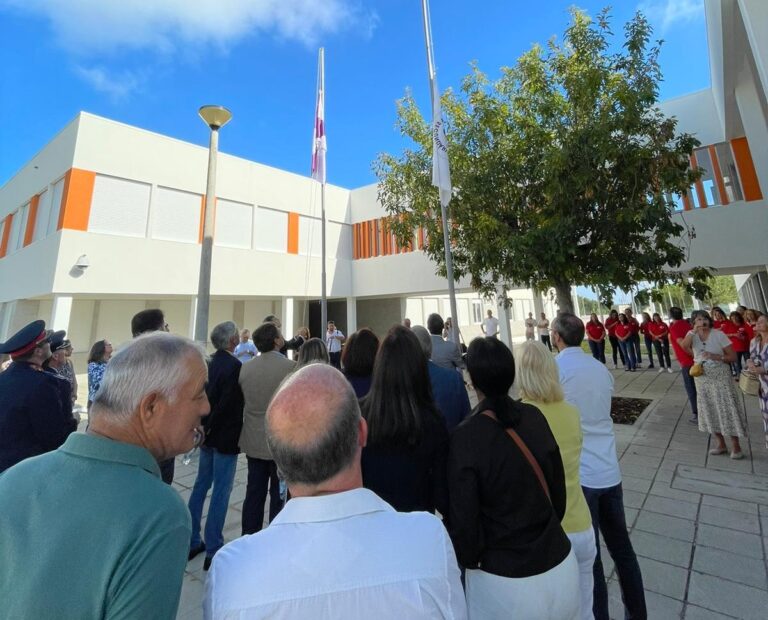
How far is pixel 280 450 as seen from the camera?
91 cm

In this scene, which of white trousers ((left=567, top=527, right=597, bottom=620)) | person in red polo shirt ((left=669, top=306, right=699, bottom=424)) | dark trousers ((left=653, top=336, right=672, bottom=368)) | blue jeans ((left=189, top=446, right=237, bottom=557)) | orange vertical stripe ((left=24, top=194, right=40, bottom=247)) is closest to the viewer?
white trousers ((left=567, top=527, right=597, bottom=620))

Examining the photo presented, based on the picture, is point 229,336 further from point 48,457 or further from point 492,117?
point 492,117

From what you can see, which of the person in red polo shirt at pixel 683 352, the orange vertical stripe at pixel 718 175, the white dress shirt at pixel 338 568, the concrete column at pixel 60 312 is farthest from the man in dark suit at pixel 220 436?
the orange vertical stripe at pixel 718 175

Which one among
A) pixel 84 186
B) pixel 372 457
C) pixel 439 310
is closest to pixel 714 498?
pixel 372 457

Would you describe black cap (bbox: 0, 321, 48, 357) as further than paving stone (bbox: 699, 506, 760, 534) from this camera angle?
No

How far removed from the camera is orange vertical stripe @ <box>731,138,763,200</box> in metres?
9.62

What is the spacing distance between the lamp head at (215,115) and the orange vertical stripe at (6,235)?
14377mm

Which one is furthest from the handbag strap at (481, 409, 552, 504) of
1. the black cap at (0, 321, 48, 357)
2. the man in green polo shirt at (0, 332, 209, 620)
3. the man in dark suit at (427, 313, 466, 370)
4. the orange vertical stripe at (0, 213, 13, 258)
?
the orange vertical stripe at (0, 213, 13, 258)

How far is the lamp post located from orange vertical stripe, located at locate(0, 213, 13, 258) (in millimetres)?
14392

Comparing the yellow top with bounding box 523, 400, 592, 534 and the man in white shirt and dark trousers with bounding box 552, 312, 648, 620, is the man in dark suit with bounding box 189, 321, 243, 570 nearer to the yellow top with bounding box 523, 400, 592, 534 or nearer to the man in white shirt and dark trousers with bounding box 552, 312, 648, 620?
the yellow top with bounding box 523, 400, 592, 534

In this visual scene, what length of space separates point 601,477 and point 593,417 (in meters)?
0.37

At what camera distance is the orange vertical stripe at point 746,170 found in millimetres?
9625

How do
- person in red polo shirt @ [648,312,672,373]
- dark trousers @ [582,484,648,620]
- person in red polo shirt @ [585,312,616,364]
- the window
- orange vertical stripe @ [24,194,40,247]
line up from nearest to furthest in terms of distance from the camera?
dark trousers @ [582,484,648,620], person in red polo shirt @ [648,312,672,373], person in red polo shirt @ [585,312,616,364], orange vertical stripe @ [24,194,40,247], the window

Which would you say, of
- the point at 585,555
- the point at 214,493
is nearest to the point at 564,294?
the point at 585,555
